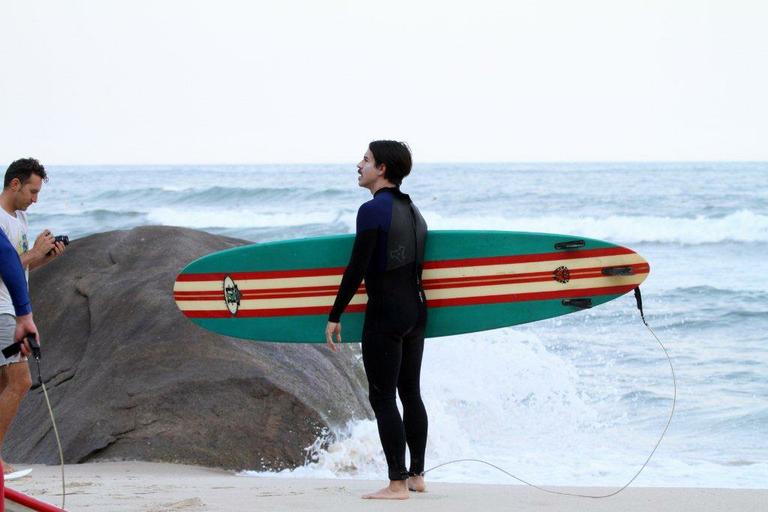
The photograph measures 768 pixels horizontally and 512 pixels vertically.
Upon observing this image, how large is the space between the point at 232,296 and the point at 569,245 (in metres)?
1.75

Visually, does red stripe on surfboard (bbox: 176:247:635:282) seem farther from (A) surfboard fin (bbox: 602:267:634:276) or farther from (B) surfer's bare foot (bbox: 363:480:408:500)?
(B) surfer's bare foot (bbox: 363:480:408:500)

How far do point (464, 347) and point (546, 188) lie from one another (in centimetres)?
2524

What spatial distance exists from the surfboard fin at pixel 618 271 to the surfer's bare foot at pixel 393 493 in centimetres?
159

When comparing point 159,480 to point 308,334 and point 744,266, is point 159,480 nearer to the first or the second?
point 308,334

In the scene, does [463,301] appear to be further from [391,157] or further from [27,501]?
[27,501]

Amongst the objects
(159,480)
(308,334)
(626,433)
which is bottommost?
(626,433)

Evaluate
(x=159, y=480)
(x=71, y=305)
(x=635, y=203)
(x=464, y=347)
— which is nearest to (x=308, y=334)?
(x=159, y=480)

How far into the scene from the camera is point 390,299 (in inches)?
150

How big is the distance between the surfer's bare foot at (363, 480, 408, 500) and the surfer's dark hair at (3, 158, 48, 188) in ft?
6.82

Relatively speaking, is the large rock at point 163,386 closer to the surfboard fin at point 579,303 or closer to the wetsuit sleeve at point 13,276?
the wetsuit sleeve at point 13,276

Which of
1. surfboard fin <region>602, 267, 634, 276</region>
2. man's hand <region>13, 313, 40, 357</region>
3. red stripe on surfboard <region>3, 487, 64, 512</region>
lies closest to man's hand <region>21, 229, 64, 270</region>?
man's hand <region>13, 313, 40, 357</region>

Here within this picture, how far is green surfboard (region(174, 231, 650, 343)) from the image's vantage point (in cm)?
457

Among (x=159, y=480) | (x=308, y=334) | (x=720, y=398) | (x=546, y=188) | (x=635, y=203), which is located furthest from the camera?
(x=546, y=188)

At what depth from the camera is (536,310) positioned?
4.75m
